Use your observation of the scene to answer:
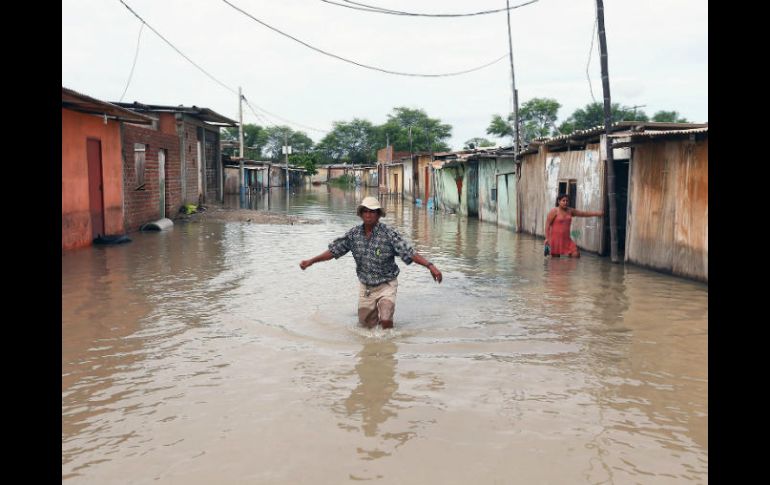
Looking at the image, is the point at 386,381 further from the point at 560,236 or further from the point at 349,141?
the point at 349,141

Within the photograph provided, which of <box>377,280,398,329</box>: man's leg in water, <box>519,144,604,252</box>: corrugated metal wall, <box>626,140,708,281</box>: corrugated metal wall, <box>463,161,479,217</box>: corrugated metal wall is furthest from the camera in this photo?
<box>463,161,479,217</box>: corrugated metal wall

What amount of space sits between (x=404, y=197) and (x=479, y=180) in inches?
806

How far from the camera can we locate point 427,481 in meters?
3.82

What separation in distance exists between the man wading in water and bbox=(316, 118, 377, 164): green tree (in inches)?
3302

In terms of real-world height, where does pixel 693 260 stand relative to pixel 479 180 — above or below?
below

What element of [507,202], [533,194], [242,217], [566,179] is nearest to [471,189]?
[507,202]

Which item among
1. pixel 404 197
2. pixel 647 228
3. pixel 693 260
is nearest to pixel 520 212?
pixel 647 228

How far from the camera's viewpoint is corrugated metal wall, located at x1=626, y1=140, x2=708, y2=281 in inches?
393

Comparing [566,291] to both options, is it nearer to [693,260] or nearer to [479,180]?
[693,260]

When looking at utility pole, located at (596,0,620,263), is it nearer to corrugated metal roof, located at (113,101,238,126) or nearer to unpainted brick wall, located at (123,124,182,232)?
unpainted brick wall, located at (123,124,182,232)

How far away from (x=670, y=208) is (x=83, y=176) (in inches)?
457

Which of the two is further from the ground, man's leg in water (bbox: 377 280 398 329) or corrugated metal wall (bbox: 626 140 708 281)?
corrugated metal wall (bbox: 626 140 708 281)

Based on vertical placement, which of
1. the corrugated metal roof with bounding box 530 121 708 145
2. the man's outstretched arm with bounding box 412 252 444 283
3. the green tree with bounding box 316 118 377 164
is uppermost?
the green tree with bounding box 316 118 377 164

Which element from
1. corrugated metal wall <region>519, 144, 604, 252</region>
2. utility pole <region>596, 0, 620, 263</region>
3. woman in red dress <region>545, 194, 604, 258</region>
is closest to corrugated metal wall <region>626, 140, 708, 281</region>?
utility pole <region>596, 0, 620, 263</region>
